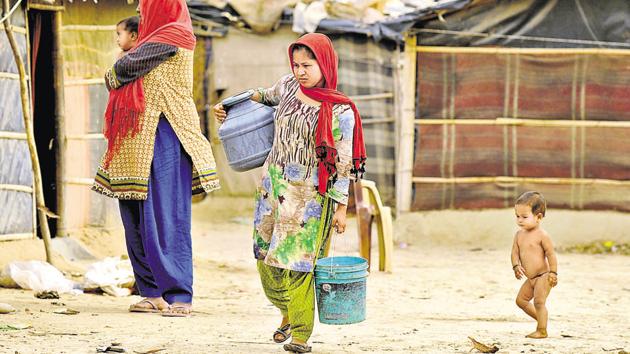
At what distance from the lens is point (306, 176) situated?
16.2 ft

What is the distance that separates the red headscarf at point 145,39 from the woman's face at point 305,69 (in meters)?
1.18

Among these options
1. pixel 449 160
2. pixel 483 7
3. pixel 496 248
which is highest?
pixel 483 7

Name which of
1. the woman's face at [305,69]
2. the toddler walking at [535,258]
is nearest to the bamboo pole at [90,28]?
the woman's face at [305,69]

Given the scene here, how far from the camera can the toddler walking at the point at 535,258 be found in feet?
18.3

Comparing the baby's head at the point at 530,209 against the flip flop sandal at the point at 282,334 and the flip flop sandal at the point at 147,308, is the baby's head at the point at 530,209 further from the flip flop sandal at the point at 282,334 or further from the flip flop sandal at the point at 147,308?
the flip flop sandal at the point at 147,308

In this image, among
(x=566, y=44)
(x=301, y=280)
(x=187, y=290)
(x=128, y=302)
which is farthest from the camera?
(x=566, y=44)

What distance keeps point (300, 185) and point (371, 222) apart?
147 inches

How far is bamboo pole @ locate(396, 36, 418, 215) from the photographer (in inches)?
429

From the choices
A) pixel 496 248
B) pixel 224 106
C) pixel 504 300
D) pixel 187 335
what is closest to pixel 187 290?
pixel 187 335

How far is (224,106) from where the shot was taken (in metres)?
5.28

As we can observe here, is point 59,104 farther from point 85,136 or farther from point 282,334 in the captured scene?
point 282,334

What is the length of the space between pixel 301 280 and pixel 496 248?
6.02 metres

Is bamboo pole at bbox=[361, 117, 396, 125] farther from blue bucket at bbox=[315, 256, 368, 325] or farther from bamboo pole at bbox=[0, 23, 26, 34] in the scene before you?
blue bucket at bbox=[315, 256, 368, 325]

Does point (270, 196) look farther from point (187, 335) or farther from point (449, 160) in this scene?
point (449, 160)
